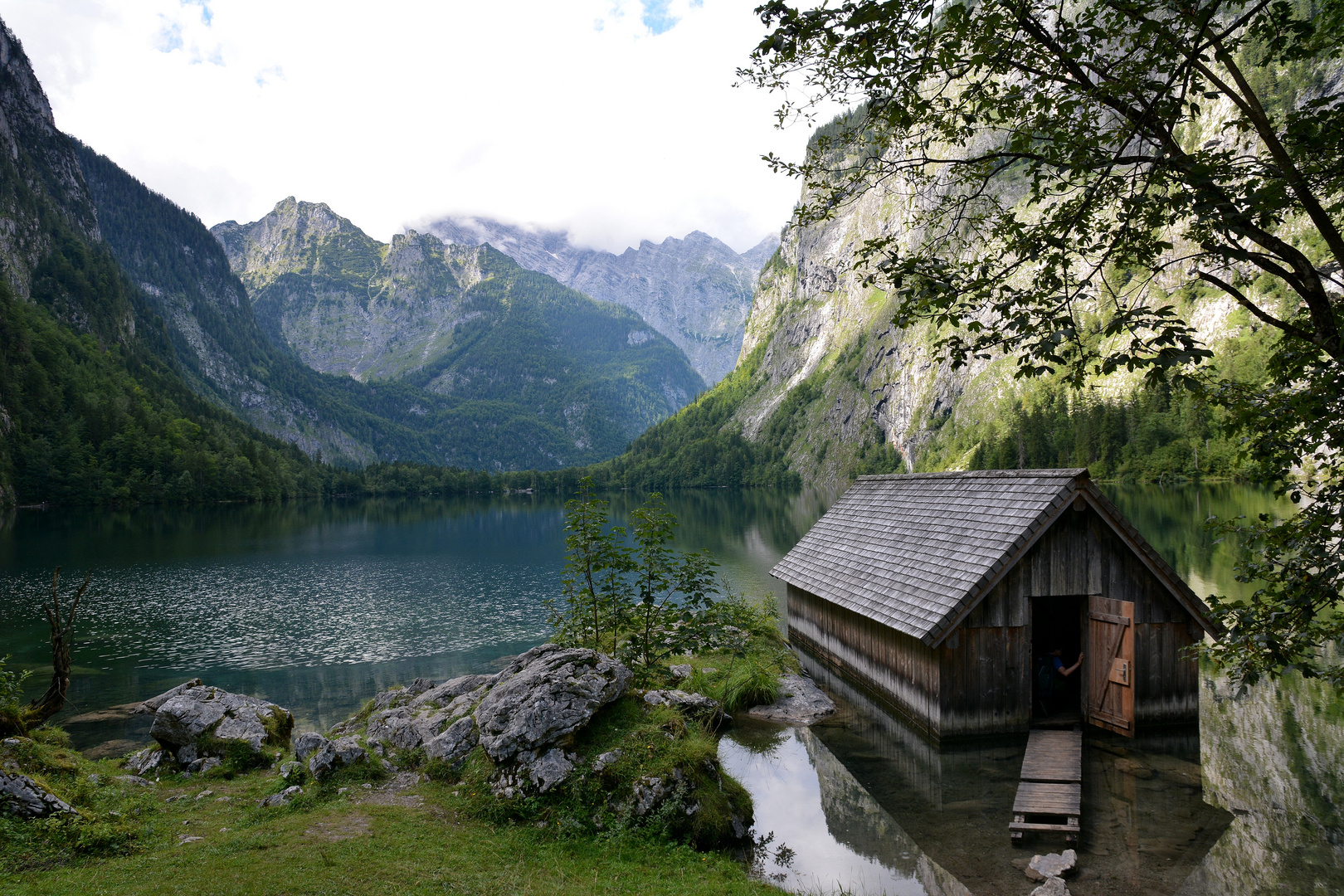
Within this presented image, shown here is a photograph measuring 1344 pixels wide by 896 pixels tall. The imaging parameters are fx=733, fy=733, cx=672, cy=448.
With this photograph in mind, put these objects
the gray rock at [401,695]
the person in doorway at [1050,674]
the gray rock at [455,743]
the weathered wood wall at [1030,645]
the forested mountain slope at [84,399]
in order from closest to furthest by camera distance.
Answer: the gray rock at [455,743] < the weathered wood wall at [1030,645] < the person in doorway at [1050,674] < the gray rock at [401,695] < the forested mountain slope at [84,399]

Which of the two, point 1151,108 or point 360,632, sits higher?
point 1151,108

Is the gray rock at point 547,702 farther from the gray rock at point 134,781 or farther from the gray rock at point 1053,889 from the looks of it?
the gray rock at point 1053,889

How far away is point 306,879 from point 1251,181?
1264cm

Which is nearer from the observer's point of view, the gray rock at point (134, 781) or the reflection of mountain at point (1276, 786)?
the reflection of mountain at point (1276, 786)

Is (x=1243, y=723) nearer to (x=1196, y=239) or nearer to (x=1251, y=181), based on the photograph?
(x=1196, y=239)

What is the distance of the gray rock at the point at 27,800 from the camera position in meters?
10.3

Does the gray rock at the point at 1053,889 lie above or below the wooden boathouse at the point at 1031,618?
below

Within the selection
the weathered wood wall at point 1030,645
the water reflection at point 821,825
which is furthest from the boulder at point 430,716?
the weathered wood wall at point 1030,645

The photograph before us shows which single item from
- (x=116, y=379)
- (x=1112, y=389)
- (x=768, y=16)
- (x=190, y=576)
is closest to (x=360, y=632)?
(x=190, y=576)

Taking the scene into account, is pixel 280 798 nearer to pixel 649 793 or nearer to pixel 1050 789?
pixel 649 793

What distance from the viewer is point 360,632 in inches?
1508

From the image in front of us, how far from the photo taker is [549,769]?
484 inches

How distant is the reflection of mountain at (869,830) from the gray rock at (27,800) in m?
12.4

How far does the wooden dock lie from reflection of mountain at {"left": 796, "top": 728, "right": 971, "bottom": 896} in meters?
1.75
